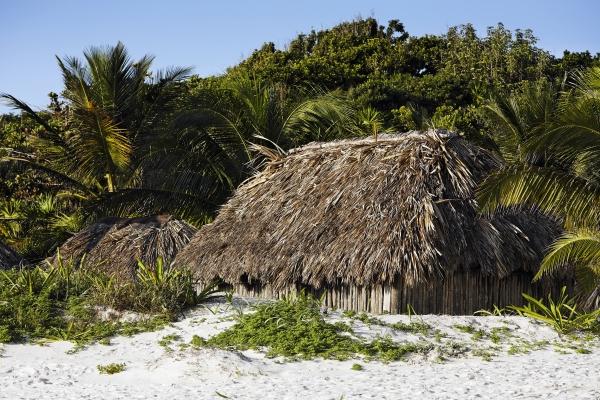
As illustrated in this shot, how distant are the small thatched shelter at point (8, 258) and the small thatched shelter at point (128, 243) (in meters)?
0.60

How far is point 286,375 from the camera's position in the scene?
9133 millimetres

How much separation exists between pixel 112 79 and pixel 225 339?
35.9 feet

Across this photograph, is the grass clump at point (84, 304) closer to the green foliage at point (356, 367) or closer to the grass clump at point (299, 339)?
the grass clump at point (299, 339)

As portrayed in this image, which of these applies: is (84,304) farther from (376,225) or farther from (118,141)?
(118,141)

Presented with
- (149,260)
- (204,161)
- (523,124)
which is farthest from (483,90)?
(149,260)

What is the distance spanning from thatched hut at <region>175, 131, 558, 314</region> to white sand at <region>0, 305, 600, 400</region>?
4.34 ft

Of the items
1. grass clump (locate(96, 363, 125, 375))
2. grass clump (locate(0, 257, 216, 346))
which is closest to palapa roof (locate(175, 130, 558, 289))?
grass clump (locate(0, 257, 216, 346))

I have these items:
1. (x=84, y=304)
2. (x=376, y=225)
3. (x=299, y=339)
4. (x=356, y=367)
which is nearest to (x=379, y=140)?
(x=376, y=225)

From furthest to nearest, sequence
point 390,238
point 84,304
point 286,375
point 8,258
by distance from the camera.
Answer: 1. point 8,258
2. point 84,304
3. point 390,238
4. point 286,375

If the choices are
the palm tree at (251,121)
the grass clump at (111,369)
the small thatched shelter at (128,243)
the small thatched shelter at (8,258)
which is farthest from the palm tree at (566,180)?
the small thatched shelter at (8,258)

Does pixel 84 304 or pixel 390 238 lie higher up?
pixel 390 238

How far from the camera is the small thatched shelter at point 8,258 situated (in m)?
16.3

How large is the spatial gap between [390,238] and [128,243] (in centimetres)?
612

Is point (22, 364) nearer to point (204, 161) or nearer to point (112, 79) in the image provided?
point (204, 161)
